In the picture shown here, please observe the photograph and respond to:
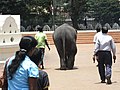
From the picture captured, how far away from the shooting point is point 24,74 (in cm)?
459

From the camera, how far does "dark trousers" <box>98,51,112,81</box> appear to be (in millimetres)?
11250

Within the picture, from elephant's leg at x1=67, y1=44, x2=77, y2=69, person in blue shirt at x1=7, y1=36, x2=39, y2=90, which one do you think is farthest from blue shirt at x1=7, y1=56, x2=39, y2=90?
elephant's leg at x1=67, y1=44, x2=77, y2=69

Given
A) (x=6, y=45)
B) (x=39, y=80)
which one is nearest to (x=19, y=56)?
(x=39, y=80)

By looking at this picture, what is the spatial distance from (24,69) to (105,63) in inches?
273

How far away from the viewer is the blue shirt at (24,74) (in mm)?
4555

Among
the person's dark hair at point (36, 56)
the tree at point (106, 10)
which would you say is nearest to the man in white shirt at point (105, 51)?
the person's dark hair at point (36, 56)

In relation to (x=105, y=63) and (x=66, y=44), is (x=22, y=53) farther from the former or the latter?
(x=66, y=44)

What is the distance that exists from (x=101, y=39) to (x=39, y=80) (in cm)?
696

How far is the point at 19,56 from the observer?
460 cm

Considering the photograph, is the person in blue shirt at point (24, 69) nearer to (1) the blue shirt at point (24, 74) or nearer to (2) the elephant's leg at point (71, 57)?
(1) the blue shirt at point (24, 74)

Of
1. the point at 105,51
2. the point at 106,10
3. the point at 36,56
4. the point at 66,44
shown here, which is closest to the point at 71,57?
the point at 66,44

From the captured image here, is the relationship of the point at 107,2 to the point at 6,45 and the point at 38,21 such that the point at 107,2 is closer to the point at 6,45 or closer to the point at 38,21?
the point at 38,21

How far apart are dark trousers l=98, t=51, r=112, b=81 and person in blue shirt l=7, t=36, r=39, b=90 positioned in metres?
6.77

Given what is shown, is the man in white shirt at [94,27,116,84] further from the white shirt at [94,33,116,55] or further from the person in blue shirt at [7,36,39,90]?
the person in blue shirt at [7,36,39,90]
